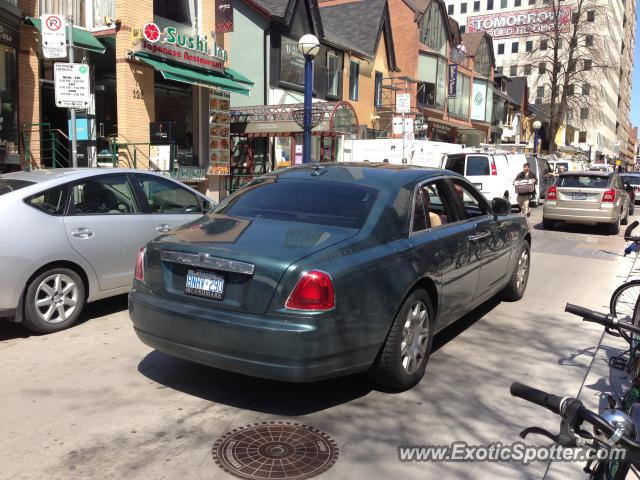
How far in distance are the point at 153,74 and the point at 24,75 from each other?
9.59 feet

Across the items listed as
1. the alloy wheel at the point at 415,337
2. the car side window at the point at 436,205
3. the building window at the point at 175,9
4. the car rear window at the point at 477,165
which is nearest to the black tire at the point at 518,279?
the car side window at the point at 436,205

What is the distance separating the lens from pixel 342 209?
14.6ft

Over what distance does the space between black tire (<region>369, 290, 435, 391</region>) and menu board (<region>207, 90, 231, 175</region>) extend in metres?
12.7

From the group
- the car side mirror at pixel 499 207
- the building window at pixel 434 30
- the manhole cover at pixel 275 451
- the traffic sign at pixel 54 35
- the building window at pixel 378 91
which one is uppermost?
the building window at pixel 434 30

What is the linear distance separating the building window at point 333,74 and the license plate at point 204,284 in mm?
21362

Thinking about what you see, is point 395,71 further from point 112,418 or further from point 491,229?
point 112,418

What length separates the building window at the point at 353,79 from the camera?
26317mm

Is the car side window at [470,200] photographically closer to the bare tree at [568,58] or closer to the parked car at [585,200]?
the parked car at [585,200]

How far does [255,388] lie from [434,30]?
34795 millimetres

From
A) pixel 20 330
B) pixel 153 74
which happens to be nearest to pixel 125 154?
pixel 153 74

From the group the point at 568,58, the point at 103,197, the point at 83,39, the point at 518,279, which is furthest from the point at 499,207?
the point at 568,58

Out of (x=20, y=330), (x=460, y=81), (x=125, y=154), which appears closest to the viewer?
(x=20, y=330)

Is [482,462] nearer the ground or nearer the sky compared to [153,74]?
nearer the ground

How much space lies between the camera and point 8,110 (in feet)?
39.6
